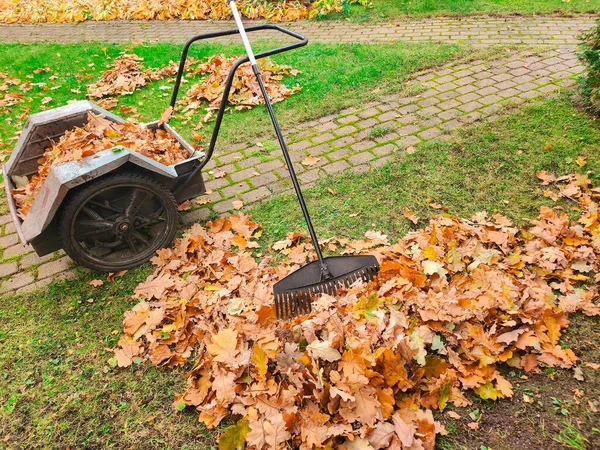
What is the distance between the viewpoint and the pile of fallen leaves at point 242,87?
5.39 metres

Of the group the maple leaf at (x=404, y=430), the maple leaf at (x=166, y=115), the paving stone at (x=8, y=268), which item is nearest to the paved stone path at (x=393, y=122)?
the paving stone at (x=8, y=268)

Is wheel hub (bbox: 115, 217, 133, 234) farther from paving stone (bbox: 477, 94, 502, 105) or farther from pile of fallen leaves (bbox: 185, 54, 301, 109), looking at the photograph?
paving stone (bbox: 477, 94, 502, 105)

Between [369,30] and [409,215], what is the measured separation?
205 inches

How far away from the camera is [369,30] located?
7402mm

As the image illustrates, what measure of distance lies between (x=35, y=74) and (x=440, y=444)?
7.62 metres

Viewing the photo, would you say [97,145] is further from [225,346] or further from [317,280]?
[317,280]

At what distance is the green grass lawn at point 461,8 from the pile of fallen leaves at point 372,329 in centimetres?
581

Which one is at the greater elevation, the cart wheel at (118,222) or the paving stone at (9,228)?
the cart wheel at (118,222)

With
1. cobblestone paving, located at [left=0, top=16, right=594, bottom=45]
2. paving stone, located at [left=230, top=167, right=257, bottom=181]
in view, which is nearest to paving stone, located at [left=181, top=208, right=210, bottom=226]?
paving stone, located at [left=230, top=167, right=257, bottom=181]

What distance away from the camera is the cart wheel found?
2.81 metres

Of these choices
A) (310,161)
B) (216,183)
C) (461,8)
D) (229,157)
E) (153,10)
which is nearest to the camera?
(216,183)

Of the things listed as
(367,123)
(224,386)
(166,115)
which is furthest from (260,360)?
(367,123)

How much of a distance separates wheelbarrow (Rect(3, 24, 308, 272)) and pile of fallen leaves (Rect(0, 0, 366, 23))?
5.91 metres

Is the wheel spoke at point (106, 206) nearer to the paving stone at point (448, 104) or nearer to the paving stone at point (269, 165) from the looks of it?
the paving stone at point (269, 165)
